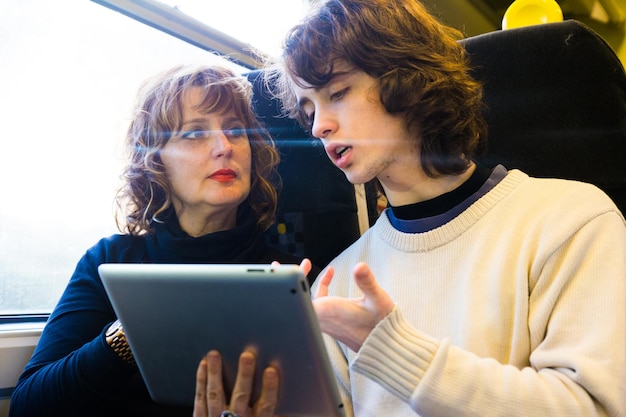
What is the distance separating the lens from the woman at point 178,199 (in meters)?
1.04

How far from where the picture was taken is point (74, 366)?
938 mm

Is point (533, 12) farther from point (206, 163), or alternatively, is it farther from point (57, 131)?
point (57, 131)

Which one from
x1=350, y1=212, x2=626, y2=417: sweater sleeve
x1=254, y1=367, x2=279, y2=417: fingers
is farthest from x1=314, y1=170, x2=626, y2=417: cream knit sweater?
x1=254, y1=367, x2=279, y2=417: fingers

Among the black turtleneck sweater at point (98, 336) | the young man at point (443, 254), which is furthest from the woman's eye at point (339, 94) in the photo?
the black turtleneck sweater at point (98, 336)

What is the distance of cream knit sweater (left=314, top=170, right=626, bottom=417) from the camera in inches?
26.5

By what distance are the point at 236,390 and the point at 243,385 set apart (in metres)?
0.02

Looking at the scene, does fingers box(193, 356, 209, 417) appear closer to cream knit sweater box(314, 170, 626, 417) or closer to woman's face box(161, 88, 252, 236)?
cream knit sweater box(314, 170, 626, 417)

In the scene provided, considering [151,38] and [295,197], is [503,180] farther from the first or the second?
[151,38]

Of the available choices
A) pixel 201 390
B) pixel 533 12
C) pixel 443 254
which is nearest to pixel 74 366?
pixel 201 390

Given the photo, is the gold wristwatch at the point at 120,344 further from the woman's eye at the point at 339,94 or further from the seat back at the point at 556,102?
the seat back at the point at 556,102

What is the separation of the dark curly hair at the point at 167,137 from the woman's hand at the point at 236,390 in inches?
20.6

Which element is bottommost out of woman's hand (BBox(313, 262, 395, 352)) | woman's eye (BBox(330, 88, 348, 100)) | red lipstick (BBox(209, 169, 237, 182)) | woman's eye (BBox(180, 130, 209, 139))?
woman's hand (BBox(313, 262, 395, 352))

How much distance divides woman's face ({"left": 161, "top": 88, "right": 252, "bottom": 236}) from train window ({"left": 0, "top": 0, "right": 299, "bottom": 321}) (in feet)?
0.63

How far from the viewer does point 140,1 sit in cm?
139
